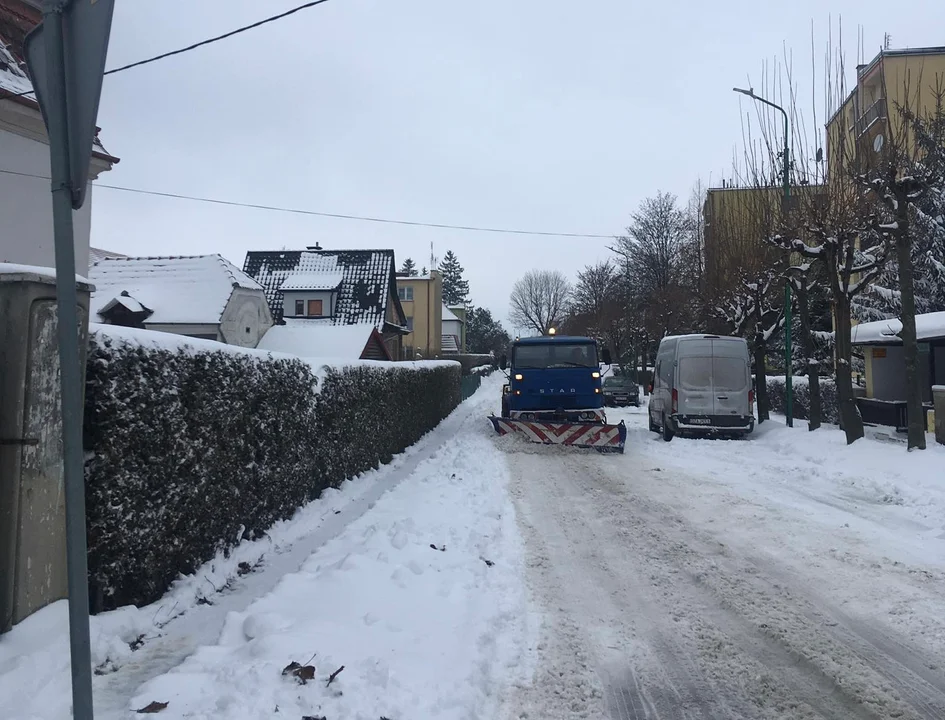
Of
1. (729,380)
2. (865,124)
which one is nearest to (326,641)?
(865,124)

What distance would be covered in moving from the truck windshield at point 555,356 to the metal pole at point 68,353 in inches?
624

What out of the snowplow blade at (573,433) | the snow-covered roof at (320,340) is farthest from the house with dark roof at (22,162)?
the snow-covered roof at (320,340)

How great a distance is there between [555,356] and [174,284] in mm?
16651

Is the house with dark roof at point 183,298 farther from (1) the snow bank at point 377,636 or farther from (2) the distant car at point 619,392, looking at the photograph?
(1) the snow bank at point 377,636

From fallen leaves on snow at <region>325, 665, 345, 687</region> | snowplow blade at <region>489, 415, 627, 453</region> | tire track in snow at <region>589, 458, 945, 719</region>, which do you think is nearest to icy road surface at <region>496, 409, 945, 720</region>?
tire track in snow at <region>589, 458, 945, 719</region>

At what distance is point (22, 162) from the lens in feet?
40.8

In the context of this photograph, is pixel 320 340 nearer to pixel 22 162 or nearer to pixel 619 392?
pixel 619 392

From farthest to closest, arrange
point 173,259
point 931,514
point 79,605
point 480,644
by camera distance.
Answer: point 173,259, point 931,514, point 480,644, point 79,605

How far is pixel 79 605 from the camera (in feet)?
7.64

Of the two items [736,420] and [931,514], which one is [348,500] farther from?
[736,420]

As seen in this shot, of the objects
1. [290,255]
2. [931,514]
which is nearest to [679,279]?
[290,255]

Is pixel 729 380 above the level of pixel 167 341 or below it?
below

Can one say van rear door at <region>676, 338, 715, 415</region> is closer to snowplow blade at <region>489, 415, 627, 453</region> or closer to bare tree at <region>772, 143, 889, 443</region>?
snowplow blade at <region>489, 415, 627, 453</region>

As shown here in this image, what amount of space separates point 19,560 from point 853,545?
7234 mm
